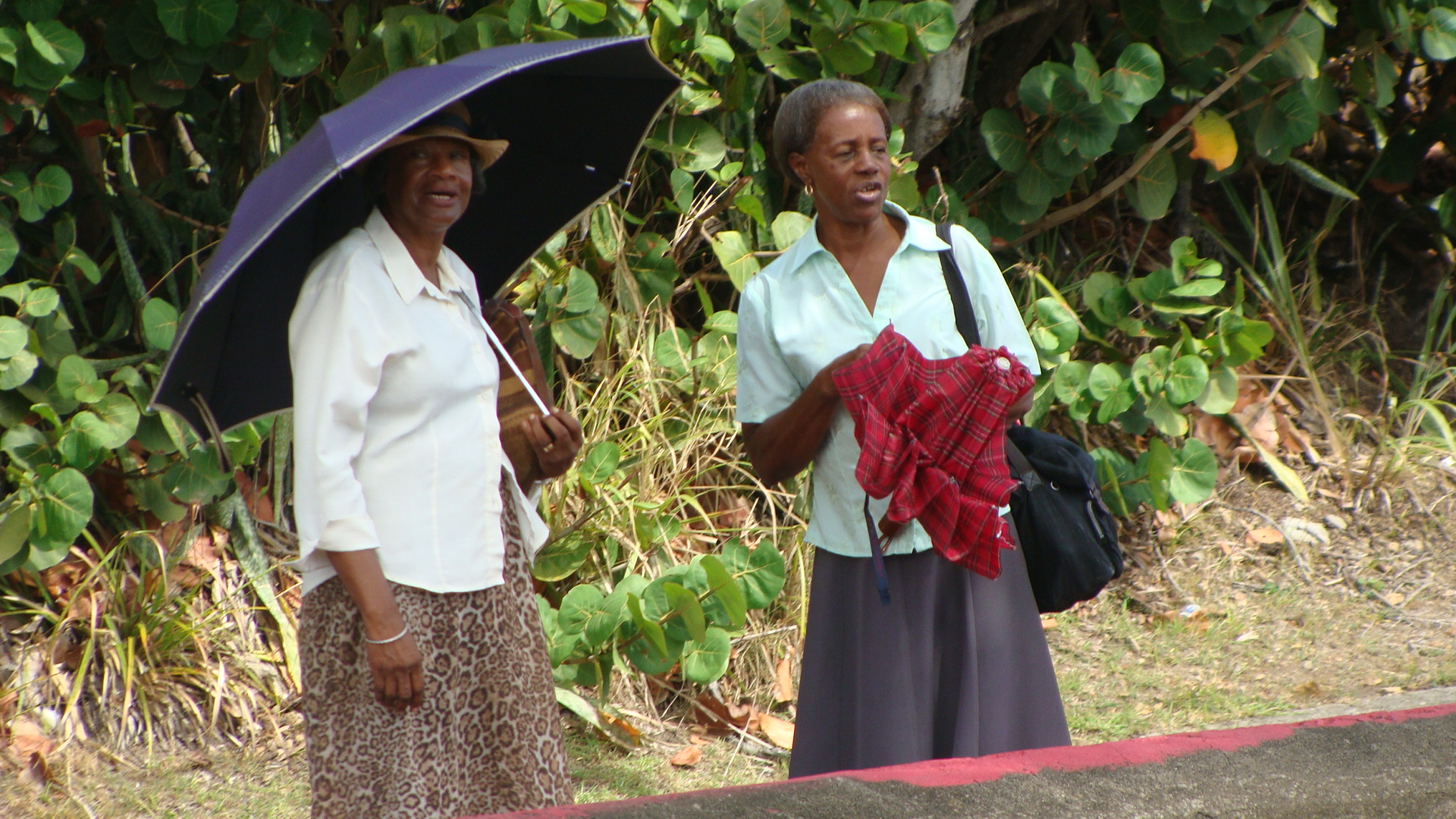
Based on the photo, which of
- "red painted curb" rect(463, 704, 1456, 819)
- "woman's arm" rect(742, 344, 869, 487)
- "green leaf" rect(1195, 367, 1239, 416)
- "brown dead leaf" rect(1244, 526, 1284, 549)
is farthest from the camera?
"brown dead leaf" rect(1244, 526, 1284, 549)

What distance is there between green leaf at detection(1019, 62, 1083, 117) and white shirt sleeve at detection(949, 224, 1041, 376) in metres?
1.98

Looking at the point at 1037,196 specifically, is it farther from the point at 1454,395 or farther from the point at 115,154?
the point at 115,154

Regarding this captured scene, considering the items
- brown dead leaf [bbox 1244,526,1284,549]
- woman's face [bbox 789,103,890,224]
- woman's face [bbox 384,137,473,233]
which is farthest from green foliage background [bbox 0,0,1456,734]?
woman's face [bbox 384,137,473,233]

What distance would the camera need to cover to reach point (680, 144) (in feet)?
13.1

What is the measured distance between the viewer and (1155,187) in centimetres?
474

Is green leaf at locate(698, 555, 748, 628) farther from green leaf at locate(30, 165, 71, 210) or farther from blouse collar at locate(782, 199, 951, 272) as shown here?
green leaf at locate(30, 165, 71, 210)

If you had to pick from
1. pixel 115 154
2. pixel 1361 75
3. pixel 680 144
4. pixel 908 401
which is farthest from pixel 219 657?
pixel 1361 75

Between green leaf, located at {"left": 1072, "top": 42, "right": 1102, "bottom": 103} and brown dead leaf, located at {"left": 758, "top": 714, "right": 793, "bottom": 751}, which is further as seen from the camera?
green leaf, located at {"left": 1072, "top": 42, "right": 1102, "bottom": 103}

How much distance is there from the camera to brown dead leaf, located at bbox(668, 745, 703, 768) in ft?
11.9

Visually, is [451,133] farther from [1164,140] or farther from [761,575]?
[1164,140]

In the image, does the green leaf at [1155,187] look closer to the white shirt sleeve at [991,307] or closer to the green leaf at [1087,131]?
the green leaf at [1087,131]

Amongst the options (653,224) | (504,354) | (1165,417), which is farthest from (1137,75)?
(504,354)

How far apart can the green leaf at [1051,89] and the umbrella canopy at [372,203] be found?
6.66 ft

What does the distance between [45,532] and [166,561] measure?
418mm
